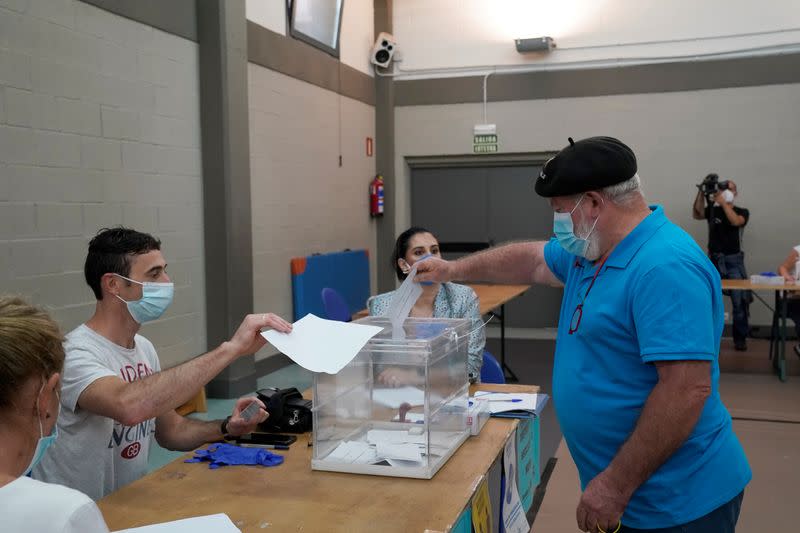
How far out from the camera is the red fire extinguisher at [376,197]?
806 cm

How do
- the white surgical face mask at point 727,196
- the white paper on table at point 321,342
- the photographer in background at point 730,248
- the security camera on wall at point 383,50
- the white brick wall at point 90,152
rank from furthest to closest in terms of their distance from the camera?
the security camera on wall at point 383,50
the photographer in background at point 730,248
the white surgical face mask at point 727,196
the white brick wall at point 90,152
the white paper on table at point 321,342

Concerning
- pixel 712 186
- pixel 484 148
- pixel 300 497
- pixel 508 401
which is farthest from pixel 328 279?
pixel 300 497

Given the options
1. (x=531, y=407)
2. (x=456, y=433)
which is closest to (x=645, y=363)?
(x=456, y=433)

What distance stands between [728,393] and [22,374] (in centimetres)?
538

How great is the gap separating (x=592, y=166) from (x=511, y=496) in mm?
1129

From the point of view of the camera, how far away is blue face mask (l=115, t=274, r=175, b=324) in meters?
2.14

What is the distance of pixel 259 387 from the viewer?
5621 mm

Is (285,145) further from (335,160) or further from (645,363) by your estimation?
(645,363)

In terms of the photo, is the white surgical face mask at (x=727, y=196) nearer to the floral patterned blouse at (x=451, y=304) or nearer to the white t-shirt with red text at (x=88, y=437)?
the floral patterned blouse at (x=451, y=304)

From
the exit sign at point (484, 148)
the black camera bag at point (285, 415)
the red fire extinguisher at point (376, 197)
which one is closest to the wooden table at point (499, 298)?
the red fire extinguisher at point (376, 197)

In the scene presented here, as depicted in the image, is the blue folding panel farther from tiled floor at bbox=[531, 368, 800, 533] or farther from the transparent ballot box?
the transparent ballot box

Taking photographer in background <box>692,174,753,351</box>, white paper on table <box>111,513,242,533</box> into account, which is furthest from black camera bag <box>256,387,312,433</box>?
photographer in background <box>692,174,753,351</box>

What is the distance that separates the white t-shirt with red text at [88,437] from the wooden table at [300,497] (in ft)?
0.65

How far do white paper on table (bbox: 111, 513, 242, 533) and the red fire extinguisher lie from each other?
6686mm
